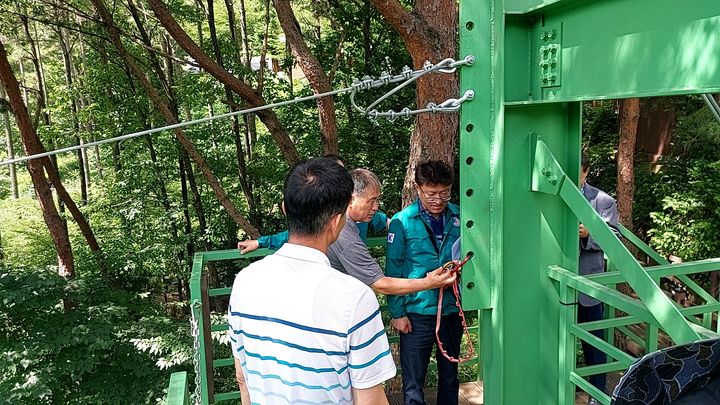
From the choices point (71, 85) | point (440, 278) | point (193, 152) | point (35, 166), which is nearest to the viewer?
point (440, 278)

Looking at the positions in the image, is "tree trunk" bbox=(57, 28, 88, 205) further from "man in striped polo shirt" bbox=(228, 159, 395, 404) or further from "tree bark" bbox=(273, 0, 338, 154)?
"man in striped polo shirt" bbox=(228, 159, 395, 404)

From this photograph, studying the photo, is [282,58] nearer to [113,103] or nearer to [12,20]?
[113,103]

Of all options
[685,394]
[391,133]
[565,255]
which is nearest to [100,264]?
[391,133]

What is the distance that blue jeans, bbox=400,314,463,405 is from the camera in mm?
2932

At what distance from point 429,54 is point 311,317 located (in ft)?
12.0

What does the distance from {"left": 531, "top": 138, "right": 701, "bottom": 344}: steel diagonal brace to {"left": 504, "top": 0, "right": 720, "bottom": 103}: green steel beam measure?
24cm

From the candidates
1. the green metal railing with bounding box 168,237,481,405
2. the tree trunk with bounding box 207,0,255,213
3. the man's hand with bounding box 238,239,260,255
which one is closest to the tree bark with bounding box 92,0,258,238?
the tree trunk with bounding box 207,0,255,213

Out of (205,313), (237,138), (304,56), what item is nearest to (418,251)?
(205,313)

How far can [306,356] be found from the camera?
150cm

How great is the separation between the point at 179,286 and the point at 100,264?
2724mm

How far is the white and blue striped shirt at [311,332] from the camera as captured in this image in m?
1.47

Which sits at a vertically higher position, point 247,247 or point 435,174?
point 435,174

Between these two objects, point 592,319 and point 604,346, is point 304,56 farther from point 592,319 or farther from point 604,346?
point 604,346

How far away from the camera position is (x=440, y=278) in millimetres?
2514
